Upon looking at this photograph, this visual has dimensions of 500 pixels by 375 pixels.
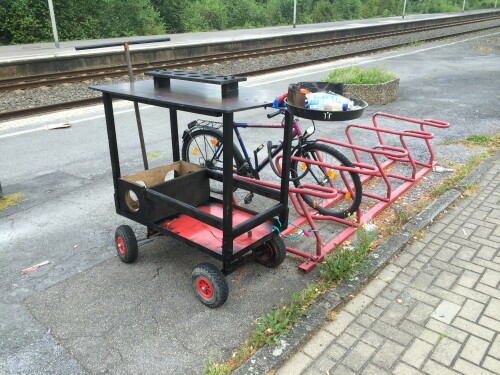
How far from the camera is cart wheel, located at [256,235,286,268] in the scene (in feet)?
12.2

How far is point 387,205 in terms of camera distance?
195 inches

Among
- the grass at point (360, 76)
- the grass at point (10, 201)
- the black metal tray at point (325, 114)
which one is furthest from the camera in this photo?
the grass at point (360, 76)

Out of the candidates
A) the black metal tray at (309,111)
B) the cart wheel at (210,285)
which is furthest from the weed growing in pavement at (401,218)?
the cart wheel at (210,285)

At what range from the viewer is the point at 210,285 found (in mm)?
3240

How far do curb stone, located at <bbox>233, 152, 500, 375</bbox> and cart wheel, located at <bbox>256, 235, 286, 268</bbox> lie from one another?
566mm

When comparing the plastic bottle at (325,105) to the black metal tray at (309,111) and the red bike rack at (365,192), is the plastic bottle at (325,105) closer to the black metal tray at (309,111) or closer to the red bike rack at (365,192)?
the black metal tray at (309,111)

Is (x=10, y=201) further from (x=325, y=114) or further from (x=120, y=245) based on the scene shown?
(x=325, y=114)

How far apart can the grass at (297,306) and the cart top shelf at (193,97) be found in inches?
57.0

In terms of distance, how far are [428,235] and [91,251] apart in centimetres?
329

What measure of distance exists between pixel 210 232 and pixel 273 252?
591mm

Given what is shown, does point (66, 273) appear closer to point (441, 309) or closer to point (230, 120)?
point (230, 120)

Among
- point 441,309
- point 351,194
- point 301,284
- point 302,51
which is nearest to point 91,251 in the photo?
point 301,284

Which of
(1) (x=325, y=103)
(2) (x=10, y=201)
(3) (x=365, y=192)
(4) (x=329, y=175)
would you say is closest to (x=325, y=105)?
(1) (x=325, y=103)

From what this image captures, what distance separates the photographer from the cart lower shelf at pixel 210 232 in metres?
3.57
